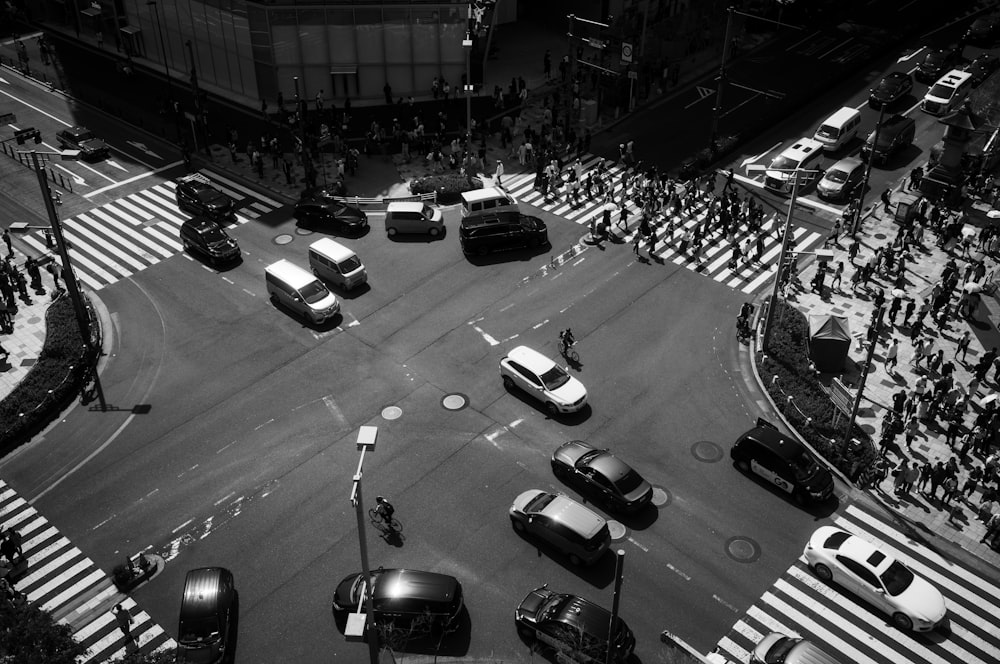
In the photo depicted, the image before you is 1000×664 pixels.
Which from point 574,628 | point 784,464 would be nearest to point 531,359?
point 784,464

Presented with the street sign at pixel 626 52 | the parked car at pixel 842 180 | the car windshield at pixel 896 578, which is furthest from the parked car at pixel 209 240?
the car windshield at pixel 896 578

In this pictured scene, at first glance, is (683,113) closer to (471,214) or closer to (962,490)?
(471,214)

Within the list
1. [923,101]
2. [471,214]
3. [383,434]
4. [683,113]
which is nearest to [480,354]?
[383,434]

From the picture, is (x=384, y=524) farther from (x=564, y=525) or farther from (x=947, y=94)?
(x=947, y=94)

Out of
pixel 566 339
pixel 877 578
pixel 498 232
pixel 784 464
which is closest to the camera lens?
pixel 877 578

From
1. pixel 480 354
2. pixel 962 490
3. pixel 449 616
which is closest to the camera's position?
pixel 449 616

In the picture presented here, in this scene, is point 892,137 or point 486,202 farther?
point 892,137
